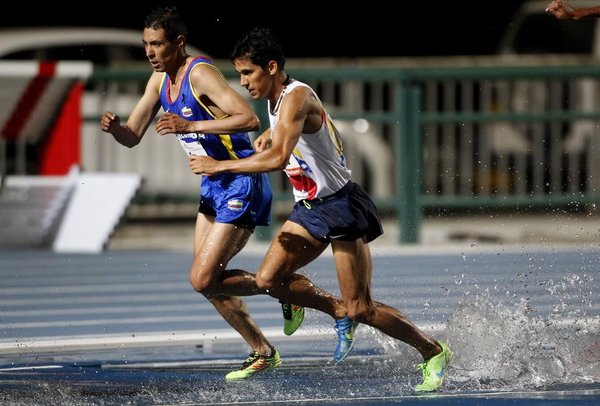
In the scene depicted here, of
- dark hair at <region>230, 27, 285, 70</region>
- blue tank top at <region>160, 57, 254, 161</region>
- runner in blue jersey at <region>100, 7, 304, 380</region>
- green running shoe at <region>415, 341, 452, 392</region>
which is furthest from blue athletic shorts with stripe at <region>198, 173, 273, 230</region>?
green running shoe at <region>415, 341, 452, 392</region>

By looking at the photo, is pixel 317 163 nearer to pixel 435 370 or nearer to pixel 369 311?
pixel 369 311

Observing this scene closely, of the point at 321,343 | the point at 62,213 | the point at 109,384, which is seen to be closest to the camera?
the point at 109,384

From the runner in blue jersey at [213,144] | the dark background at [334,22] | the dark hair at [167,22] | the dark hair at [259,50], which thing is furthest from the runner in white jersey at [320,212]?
the dark background at [334,22]

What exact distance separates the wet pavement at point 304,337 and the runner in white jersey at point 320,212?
367 mm

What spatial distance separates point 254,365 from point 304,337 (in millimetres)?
1712

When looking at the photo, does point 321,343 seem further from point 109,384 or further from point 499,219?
point 499,219

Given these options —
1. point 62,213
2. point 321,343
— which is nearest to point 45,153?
point 62,213

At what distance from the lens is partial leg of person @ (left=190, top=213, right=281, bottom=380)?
8.49 metres

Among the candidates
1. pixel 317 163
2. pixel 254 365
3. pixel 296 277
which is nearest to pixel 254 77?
pixel 317 163

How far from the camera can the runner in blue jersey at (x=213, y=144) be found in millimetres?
8422

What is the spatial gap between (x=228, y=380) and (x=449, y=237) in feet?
28.0

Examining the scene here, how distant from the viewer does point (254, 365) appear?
8617mm

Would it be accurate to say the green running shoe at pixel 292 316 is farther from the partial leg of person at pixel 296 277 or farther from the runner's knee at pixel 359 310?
the runner's knee at pixel 359 310

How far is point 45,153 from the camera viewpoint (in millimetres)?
16047
